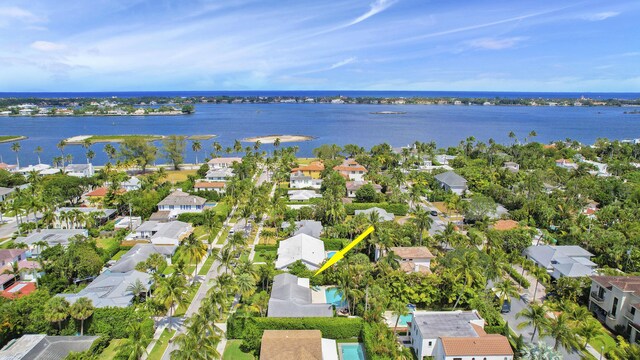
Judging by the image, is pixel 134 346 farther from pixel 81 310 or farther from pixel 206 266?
pixel 206 266

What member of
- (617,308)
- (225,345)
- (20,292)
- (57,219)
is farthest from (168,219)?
(617,308)

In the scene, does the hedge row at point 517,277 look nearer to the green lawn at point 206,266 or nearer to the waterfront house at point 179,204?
the green lawn at point 206,266

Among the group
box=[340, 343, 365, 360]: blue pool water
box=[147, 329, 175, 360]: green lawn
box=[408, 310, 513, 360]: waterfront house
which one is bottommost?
box=[340, 343, 365, 360]: blue pool water

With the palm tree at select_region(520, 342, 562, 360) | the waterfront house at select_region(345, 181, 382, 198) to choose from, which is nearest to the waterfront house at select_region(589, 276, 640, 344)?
the palm tree at select_region(520, 342, 562, 360)

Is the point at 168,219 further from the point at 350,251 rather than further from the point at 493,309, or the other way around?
the point at 493,309

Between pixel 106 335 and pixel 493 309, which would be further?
pixel 493 309

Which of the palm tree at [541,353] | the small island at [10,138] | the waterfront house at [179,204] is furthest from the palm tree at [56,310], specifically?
the small island at [10,138]

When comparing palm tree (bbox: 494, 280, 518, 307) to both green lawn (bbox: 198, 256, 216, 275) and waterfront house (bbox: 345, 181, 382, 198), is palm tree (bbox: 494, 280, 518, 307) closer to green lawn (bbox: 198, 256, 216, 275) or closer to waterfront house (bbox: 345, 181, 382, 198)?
green lawn (bbox: 198, 256, 216, 275)

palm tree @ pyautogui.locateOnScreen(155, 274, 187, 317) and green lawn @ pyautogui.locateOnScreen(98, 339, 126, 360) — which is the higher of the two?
palm tree @ pyautogui.locateOnScreen(155, 274, 187, 317)
